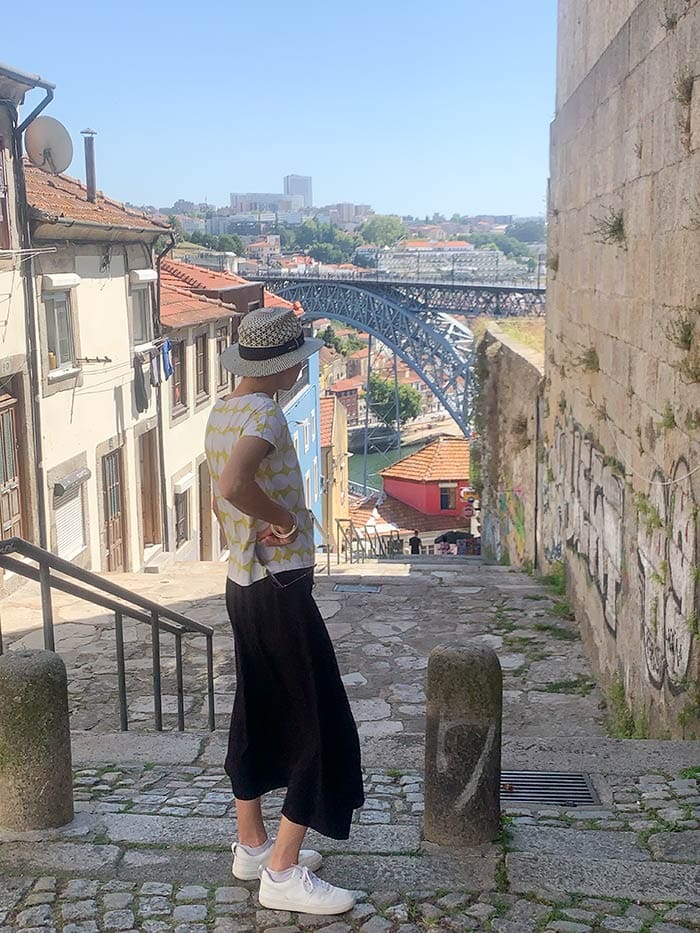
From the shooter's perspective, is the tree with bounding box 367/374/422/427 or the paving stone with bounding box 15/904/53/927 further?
the tree with bounding box 367/374/422/427

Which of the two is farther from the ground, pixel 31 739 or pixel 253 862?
pixel 31 739

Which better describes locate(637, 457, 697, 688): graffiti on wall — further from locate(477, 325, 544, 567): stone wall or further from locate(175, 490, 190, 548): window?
locate(175, 490, 190, 548): window

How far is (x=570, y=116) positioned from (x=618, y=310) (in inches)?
127

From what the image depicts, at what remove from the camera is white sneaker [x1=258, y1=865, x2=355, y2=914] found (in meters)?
2.93

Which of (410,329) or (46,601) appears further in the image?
(410,329)

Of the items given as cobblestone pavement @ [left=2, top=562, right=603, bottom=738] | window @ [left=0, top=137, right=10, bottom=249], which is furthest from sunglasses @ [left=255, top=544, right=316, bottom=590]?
window @ [left=0, top=137, right=10, bottom=249]

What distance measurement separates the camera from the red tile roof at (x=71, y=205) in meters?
11.7

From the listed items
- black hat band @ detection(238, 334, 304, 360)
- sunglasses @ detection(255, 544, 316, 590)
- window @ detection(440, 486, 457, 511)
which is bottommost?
window @ detection(440, 486, 457, 511)

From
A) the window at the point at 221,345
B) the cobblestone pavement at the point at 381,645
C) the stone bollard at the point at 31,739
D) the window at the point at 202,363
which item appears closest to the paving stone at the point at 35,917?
the stone bollard at the point at 31,739

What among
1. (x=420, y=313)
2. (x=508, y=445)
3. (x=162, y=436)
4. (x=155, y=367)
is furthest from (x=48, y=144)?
(x=420, y=313)

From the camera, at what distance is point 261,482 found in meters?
2.94

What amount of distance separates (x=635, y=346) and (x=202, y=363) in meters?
13.0

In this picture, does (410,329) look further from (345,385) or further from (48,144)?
(48,144)

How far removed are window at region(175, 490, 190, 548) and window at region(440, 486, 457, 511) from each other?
24983 millimetres
